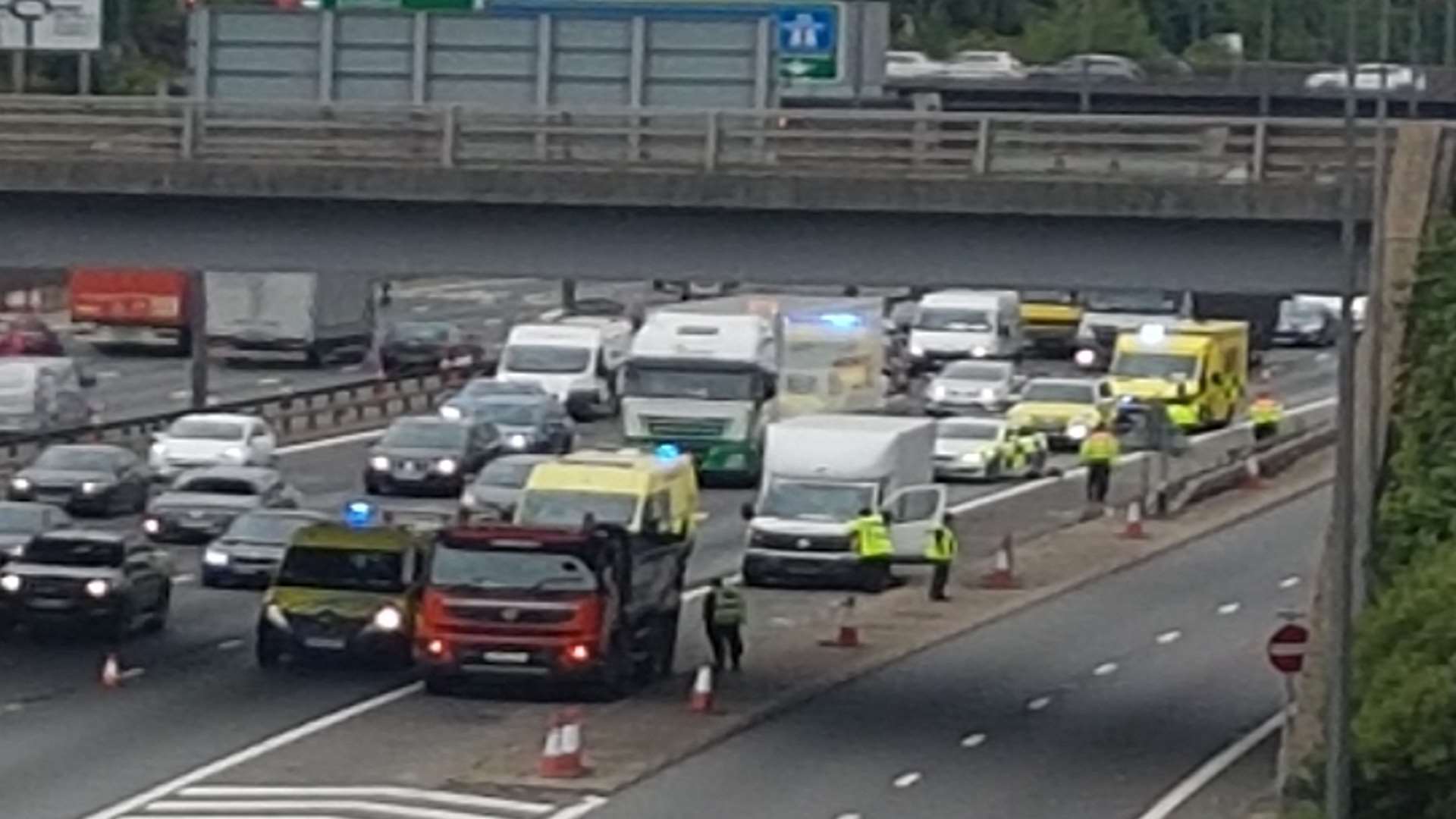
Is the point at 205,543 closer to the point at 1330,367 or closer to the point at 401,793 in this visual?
the point at 401,793

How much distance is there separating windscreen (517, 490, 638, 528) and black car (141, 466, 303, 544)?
7193mm

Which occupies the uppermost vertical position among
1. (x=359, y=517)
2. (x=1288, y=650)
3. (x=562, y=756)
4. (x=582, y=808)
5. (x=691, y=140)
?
(x=691, y=140)

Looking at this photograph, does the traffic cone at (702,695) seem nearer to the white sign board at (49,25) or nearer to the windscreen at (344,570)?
the windscreen at (344,570)

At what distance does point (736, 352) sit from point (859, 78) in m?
5.12

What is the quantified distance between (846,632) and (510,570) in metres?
6.86

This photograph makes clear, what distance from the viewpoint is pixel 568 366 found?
252 feet

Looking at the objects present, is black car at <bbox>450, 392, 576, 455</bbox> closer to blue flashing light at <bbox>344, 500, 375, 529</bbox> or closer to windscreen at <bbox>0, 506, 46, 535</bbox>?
windscreen at <bbox>0, 506, 46, 535</bbox>

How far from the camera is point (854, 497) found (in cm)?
5344

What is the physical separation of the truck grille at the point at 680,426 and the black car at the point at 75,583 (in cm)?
2124

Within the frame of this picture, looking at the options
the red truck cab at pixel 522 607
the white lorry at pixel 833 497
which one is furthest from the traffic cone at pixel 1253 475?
the red truck cab at pixel 522 607

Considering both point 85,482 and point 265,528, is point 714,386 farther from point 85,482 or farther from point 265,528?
point 265,528

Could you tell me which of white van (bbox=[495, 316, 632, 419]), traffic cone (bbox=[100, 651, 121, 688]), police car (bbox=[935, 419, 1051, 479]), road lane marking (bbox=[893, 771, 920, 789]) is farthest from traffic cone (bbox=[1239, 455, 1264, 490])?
road lane marking (bbox=[893, 771, 920, 789])

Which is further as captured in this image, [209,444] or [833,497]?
[209,444]

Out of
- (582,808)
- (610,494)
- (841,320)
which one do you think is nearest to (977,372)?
(841,320)
